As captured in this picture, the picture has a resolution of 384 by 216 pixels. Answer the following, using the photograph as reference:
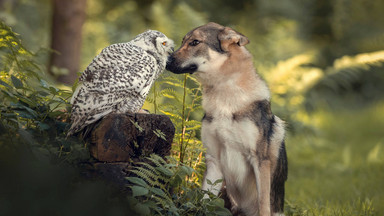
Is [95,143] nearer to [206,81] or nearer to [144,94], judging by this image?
[144,94]

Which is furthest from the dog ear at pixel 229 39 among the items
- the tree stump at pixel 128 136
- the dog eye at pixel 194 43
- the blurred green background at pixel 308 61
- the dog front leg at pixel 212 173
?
the blurred green background at pixel 308 61

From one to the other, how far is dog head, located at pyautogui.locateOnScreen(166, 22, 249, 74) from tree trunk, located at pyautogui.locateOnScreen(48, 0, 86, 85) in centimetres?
456

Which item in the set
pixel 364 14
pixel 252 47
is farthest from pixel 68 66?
pixel 364 14

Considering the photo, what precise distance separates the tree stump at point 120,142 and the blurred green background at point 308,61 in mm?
1680

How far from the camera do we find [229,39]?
3.46 meters

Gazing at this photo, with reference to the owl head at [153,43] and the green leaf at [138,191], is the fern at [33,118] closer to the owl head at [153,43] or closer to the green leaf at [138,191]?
the green leaf at [138,191]

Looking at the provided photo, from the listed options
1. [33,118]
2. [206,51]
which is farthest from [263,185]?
[33,118]

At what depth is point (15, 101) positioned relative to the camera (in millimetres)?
3072

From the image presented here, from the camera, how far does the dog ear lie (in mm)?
3433

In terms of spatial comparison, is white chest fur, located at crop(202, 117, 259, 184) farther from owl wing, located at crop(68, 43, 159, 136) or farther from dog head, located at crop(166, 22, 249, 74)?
owl wing, located at crop(68, 43, 159, 136)

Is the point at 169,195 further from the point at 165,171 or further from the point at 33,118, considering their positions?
the point at 33,118

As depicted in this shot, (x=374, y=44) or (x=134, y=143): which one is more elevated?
(x=374, y=44)

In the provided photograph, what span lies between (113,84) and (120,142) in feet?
1.39

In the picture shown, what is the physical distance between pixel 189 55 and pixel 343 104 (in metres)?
11.6
